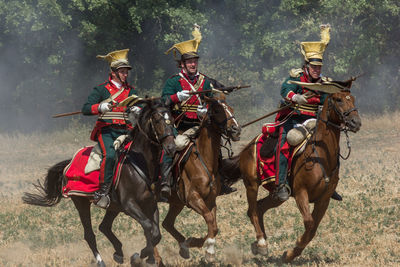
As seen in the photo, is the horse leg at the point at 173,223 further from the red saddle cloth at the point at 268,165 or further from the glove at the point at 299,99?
the glove at the point at 299,99

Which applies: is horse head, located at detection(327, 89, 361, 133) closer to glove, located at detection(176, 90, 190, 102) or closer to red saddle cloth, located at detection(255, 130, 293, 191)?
red saddle cloth, located at detection(255, 130, 293, 191)

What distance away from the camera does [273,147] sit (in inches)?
437

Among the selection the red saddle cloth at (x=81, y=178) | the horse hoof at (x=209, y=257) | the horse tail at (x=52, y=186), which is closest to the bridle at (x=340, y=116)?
the horse hoof at (x=209, y=257)

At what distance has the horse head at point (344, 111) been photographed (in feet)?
31.6

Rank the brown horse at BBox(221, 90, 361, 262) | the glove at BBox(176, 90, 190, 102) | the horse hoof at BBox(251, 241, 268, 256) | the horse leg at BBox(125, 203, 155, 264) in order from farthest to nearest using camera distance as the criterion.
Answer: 1. the horse hoof at BBox(251, 241, 268, 256)
2. the glove at BBox(176, 90, 190, 102)
3. the horse leg at BBox(125, 203, 155, 264)
4. the brown horse at BBox(221, 90, 361, 262)

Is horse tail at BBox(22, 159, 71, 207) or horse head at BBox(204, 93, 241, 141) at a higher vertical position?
horse head at BBox(204, 93, 241, 141)

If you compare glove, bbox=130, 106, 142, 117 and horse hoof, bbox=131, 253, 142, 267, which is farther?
horse hoof, bbox=131, 253, 142, 267

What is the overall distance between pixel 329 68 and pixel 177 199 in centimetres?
2486

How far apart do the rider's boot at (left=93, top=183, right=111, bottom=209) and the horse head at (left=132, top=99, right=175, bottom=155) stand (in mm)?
1122

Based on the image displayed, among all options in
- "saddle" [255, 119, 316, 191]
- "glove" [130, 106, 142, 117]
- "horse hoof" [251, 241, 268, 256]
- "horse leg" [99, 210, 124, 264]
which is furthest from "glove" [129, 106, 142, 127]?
"horse hoof" [251, 241, 268, 256]

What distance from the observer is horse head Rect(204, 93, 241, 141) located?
33.0ft

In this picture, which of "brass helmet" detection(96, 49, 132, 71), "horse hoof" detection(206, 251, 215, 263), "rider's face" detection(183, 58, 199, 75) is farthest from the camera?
"rider's face" detection(183, 58, 199, 75)

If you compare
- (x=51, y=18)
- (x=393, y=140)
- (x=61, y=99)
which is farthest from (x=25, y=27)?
(x=393, y=140)

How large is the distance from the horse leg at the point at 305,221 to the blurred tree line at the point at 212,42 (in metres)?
22.6
